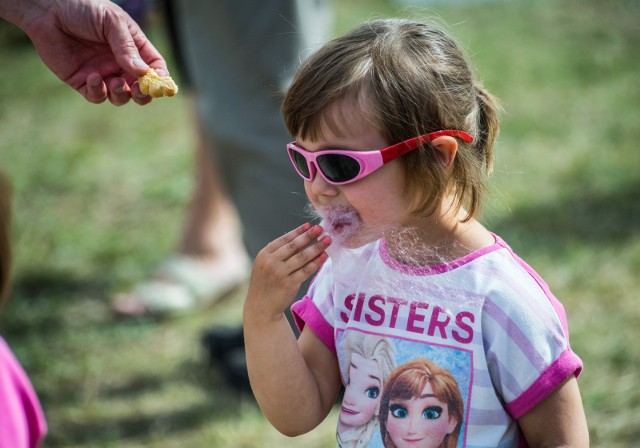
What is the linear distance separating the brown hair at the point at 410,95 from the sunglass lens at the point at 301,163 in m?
0.04

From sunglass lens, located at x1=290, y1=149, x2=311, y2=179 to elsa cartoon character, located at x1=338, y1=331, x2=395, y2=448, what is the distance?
0.29m

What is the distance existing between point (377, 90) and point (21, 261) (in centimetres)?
339

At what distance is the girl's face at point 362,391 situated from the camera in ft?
4.87

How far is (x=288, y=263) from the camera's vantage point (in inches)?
56.4

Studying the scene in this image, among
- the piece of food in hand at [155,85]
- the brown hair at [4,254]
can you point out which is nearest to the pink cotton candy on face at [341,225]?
the piece of food in hand at [155,85]

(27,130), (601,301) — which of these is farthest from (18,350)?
(27,130)

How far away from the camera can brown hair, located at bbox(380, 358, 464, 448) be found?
1432 millimetres

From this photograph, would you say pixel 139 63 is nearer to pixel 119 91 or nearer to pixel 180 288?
pixel 119 91

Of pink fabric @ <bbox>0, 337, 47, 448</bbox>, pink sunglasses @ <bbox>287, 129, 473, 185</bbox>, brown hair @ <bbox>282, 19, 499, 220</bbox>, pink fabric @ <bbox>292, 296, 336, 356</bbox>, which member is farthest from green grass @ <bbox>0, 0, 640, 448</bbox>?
pink fabric @ <bbox>0, 337, 47, 448</bbox>

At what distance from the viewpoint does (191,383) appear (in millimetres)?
3285

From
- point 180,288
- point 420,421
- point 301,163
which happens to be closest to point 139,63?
point 301,163

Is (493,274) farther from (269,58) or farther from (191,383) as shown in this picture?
(191,383)

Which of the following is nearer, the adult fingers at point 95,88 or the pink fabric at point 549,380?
the pink fabric at point 549,380

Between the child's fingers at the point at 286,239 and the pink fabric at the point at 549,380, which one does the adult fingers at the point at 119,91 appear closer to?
the child's fingers at the point at 286,239
